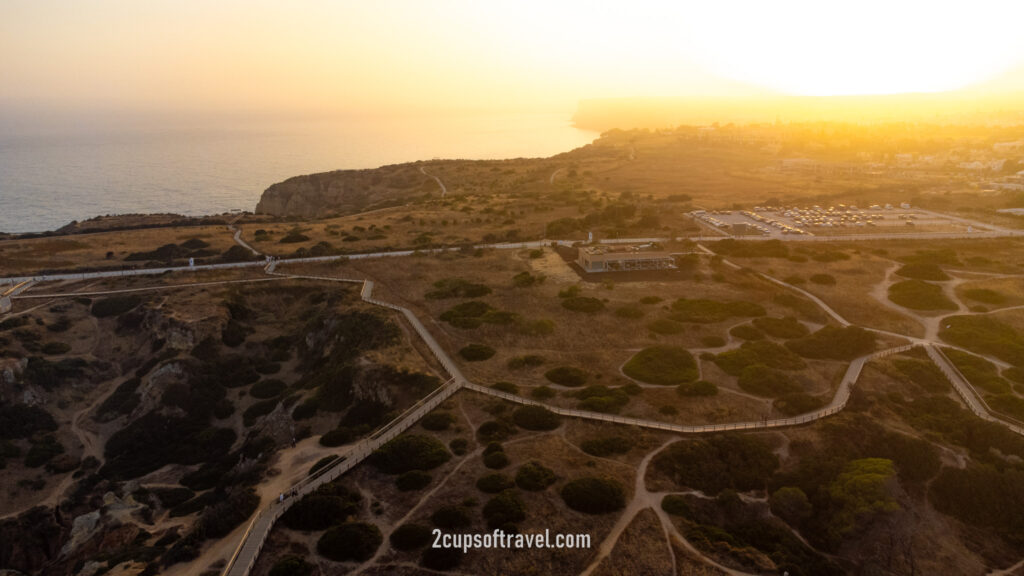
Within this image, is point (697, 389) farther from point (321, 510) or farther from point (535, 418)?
point (321, 510)

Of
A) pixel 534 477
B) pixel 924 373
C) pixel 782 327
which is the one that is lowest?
pixel 924 373

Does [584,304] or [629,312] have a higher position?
[584,304]

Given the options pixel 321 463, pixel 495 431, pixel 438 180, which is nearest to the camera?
pixel 321 463

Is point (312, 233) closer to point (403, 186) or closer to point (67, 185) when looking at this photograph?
Result: point (403, 186)

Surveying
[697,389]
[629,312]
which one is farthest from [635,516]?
[629,312]

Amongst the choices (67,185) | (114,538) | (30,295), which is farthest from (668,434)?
(67,185)

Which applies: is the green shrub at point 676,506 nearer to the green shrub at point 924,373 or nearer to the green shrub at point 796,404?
the green shrub at point 796,404

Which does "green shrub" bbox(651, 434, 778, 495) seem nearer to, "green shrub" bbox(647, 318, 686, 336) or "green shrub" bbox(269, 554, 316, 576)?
"green shrub" bbox(647, 318, 686, 336)
